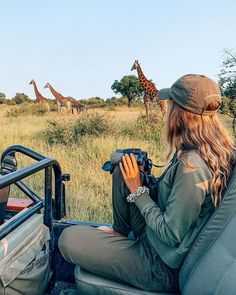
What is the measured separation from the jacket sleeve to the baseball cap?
23 centimetres

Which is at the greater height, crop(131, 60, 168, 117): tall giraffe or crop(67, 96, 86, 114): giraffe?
crop(131, 60, 168, 117): tall giraffe

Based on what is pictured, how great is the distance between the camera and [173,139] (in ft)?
5.27

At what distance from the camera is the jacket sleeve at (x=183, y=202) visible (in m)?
1.42

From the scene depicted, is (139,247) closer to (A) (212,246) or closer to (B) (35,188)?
(A) (212,246)

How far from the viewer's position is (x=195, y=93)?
155cm

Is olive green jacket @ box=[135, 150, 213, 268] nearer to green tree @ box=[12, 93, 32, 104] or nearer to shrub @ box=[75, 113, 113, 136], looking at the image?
shrub @ box=[75, 113, 113, 136]

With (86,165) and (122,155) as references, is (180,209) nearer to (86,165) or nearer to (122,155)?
(122,155)

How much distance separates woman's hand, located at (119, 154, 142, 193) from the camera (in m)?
1.65

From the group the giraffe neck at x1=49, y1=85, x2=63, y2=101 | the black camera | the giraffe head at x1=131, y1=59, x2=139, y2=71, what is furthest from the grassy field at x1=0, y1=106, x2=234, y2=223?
the giraffe neck at x1=49, y1=85, x2=63, y2=101

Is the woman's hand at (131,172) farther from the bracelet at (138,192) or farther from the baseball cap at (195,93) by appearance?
the baseball cap at (195,93)

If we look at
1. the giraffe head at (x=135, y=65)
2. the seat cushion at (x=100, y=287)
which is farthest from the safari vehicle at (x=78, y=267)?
the giraffe head at (x=135, y=65)

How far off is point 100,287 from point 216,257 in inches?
18.4

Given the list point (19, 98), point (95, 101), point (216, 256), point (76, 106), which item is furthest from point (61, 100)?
point (19, 98)

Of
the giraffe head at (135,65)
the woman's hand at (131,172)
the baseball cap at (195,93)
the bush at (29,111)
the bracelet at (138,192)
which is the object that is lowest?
the bush at (29,111)
